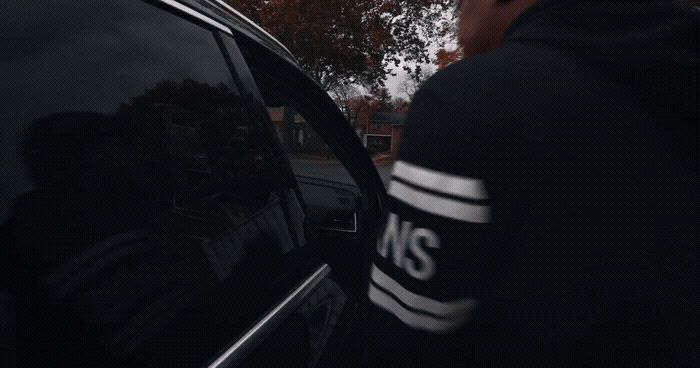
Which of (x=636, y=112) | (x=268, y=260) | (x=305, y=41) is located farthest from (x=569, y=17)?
(x=305, y=41)

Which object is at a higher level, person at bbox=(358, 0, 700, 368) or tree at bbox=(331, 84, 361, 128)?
person at bbox=(358, 0, 700, 368)

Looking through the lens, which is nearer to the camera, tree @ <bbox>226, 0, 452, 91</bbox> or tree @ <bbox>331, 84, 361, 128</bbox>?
tree @ <bbox>226, 0, 452, 91</bbox>

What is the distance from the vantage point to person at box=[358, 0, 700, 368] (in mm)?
868

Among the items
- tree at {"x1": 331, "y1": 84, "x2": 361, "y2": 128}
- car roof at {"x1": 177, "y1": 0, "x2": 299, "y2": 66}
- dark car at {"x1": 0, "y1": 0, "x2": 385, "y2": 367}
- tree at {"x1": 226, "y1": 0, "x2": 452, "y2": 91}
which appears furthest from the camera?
tree at {"x1": 331, "y1": 84, "x2": 361, "y2": 128}

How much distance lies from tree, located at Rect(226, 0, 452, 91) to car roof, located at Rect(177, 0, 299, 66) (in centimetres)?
1276

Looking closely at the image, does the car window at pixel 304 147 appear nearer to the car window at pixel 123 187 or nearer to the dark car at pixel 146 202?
the dark car at pixel 146 202

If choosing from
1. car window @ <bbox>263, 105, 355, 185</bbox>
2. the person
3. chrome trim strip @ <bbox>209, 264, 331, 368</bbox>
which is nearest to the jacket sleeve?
the person

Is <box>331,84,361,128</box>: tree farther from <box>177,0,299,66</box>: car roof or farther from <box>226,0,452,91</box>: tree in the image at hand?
<box>177,0,299,66</box>: car roof

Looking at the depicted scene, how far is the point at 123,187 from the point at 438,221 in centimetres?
57

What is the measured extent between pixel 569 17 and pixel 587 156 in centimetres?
25

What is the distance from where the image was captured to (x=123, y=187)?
1003mm

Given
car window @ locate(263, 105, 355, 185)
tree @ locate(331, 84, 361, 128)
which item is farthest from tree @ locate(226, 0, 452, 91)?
car window @ locate(263, 105, 355, 185)

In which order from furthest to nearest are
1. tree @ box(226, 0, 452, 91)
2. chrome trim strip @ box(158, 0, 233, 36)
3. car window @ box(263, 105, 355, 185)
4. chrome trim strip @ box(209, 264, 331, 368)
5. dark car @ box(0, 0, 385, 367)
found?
tree @ box(226, 0, 452, 91)
car window @ box(263, 105, 355, 185)
chrome trim strip @ box(158, 0, 233, 36)
chrome trim strip @ box(209, 264, 331, 368)
dark car @ box(0, 0, 385, 367)

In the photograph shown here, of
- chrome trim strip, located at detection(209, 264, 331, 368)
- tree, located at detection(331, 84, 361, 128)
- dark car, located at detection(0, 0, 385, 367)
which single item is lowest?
tree, located at detection(331, 84, 361, 128)
